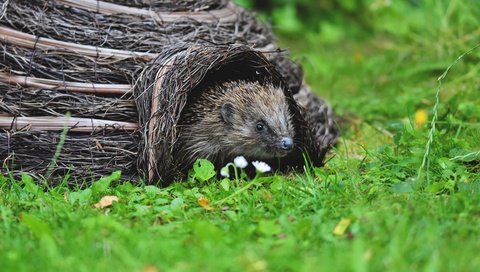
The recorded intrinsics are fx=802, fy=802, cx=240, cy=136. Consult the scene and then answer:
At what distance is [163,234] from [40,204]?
90cm

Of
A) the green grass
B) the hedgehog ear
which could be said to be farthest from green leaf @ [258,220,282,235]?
the hedgehog ear

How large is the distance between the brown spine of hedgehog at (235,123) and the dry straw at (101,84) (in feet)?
0.38

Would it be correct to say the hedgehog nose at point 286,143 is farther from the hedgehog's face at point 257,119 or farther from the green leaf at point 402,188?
the green leaf at point 402,188

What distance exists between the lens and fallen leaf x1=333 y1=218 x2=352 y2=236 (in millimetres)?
4281

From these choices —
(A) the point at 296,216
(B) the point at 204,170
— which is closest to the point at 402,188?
(A) the point at 296,216

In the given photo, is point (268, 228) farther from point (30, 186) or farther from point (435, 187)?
point (30, 186)

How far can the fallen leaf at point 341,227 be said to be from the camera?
14.0 ft

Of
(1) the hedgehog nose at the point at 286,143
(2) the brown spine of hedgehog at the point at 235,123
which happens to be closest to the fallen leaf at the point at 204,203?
(2) the brown spine of hedgehog at the point at 235,123

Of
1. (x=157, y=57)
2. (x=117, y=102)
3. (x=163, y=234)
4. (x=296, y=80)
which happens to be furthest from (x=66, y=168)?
(x=296, y=80)

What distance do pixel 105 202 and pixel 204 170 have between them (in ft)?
2.65

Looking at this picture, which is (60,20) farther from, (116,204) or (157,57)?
(116,204)

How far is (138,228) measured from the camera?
14.5 feet

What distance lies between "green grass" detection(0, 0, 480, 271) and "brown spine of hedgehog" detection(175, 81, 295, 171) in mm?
366

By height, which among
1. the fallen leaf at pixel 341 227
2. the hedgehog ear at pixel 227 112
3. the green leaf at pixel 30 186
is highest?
the hedgehog ear at pixel 227 112
